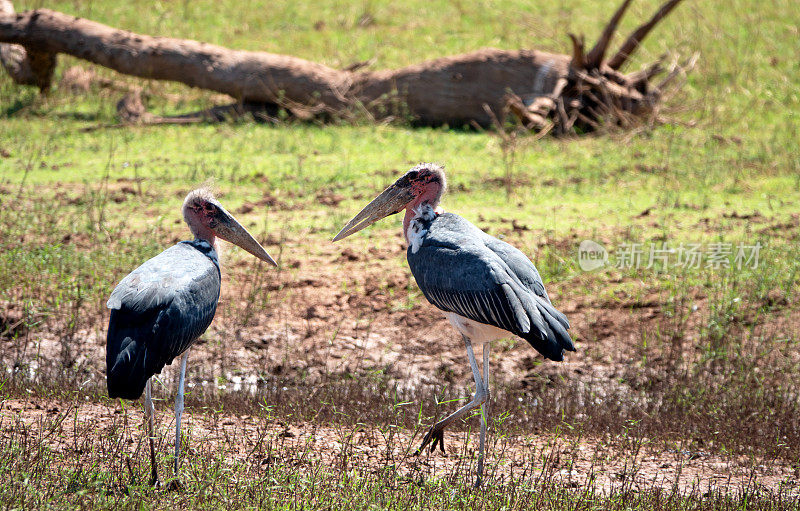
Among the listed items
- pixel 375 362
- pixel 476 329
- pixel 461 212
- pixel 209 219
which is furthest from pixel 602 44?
pixel 209 219

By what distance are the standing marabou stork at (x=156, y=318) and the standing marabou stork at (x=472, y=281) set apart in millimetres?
1076

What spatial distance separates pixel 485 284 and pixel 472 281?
0.07m

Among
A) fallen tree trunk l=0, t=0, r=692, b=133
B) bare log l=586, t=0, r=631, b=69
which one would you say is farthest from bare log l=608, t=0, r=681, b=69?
bare log l=586, t=0, r=631, b=69

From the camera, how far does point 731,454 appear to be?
495 cm

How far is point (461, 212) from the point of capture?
8180 millimetres

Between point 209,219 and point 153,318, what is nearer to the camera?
point 153,318

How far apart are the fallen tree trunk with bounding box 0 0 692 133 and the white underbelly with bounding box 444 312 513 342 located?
660 centimetres

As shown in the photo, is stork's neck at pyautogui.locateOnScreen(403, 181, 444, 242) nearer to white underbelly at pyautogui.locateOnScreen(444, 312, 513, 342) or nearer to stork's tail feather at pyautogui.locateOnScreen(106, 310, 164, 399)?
white underbelly at pyautogui.locateOnScreen(444, 312, 513, 342)

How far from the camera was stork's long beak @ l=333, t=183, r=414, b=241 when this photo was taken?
4.99 m

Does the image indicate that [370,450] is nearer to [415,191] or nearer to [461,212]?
[415,191]

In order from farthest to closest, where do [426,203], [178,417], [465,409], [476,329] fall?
1. [426,203]
2. [476,329]
3. [465,409]
4. [178,417]

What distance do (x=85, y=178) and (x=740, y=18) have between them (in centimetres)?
1079

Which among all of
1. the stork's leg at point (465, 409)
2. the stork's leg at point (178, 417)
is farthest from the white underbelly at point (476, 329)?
the stork's leg at point (178, 417)

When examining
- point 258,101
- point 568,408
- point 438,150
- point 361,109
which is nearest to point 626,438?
point 568,408
